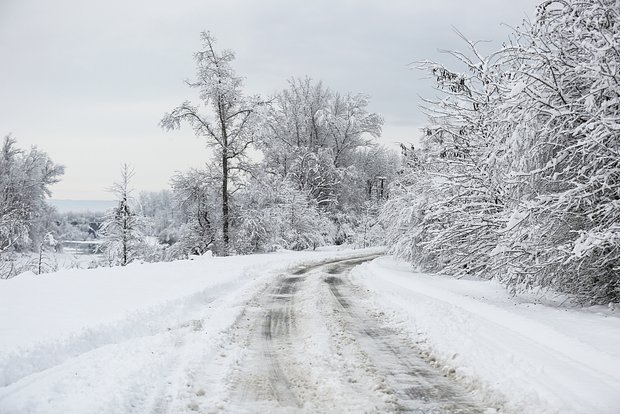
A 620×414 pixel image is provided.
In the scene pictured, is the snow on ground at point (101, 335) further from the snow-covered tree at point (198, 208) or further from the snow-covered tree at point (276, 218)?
the snow-covered tree at point (276, 218)

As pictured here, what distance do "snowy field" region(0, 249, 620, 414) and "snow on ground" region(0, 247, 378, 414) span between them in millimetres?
19

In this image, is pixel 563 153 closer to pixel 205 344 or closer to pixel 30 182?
pixel 205 344

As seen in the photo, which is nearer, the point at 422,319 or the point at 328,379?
the point at 328,379

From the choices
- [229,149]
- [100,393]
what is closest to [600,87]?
[100,393]

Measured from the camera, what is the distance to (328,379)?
542 cm

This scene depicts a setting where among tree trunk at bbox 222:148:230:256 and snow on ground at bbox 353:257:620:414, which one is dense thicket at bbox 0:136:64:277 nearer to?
tree trunk at bbox 222:148:230:256

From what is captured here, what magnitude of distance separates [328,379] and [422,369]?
4.52ft

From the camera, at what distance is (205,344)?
6.79 m

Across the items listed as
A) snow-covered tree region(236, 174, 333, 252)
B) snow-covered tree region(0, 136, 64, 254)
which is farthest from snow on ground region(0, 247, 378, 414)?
snow-covered tree region(0, 136, 64, 254)

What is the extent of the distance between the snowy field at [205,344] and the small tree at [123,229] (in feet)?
53.1

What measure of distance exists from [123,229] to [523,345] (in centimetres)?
2571

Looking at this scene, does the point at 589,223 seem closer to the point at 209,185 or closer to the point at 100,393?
the point at 100,393

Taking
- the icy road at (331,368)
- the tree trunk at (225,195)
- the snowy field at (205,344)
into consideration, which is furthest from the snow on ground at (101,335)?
the tree trunk at (225,195)

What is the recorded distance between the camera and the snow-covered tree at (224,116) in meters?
27.3
